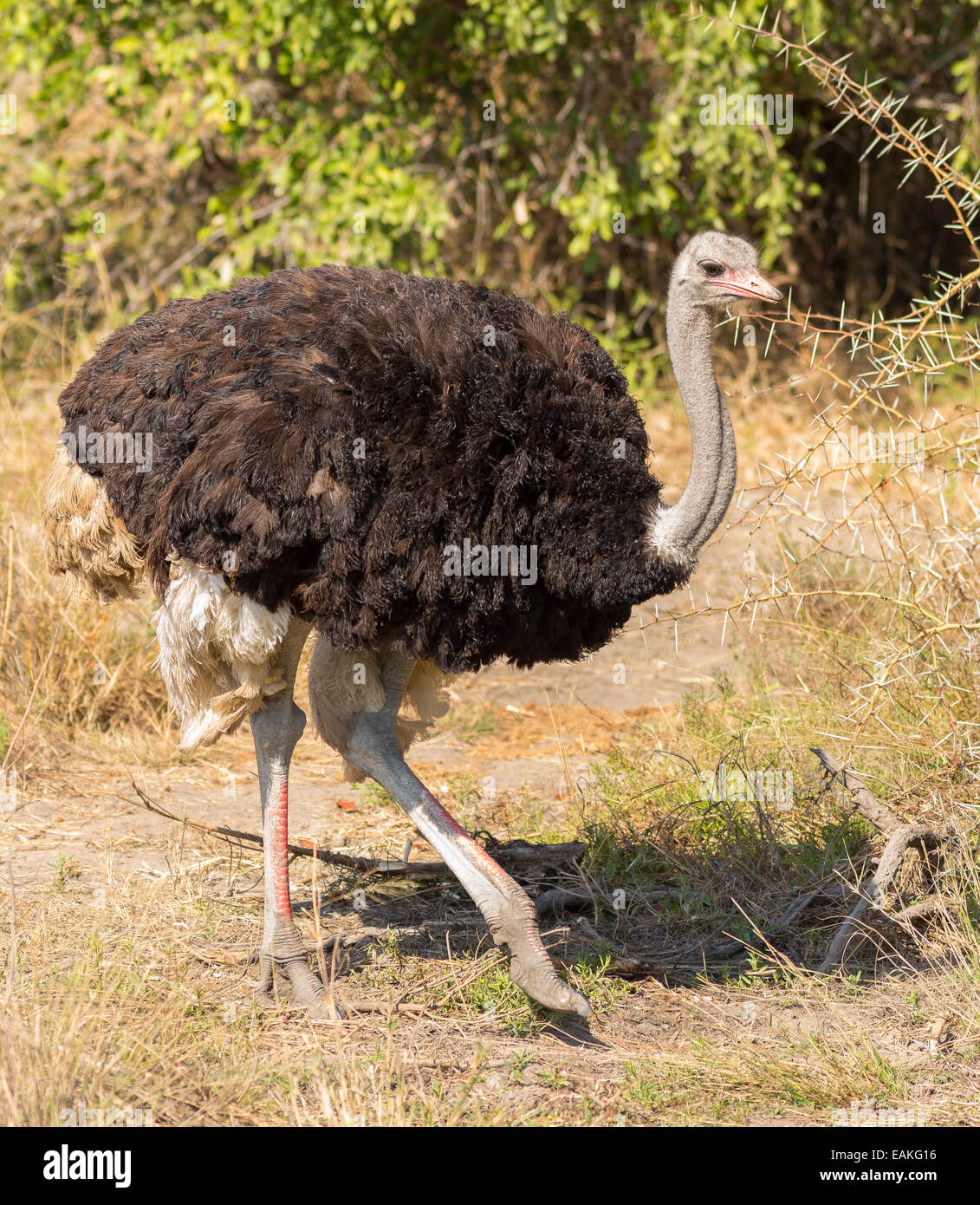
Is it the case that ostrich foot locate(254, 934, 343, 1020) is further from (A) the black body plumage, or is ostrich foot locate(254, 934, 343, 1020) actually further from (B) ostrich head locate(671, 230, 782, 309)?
(B) ostrich head locate(671, 230, 782, 309)

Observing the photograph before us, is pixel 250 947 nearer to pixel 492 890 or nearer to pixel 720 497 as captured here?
pixel 492 890

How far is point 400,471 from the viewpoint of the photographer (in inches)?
141

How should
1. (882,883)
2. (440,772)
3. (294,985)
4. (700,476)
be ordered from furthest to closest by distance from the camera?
(440,772), (882,883), (294,985), (700,476)

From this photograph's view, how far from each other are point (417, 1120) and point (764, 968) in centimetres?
131

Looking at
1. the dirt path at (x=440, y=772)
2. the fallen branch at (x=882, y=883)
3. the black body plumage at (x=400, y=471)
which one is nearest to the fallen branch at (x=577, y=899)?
the fallen branch at (x=882, y=883)

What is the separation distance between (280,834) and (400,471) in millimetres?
1126

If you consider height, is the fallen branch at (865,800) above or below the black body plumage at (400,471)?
below

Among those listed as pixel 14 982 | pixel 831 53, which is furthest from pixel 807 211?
pixel 14 982

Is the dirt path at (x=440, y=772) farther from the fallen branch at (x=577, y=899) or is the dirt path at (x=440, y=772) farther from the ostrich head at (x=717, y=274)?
the ostrich head at (x=717, y=274)

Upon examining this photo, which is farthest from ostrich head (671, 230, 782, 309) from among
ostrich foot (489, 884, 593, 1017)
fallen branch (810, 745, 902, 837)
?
ostrich foot (489, 884, 593, 1017)

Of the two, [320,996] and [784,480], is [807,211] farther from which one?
[320,996]

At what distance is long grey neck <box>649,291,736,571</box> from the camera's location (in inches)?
146

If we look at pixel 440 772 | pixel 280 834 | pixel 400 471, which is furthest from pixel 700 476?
pixel 440 772

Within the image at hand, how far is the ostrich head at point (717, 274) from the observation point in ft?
12.7
